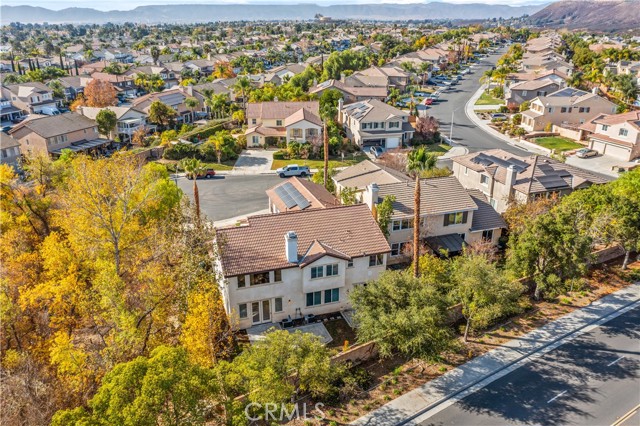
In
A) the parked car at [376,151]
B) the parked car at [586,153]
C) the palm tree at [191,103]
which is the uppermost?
the palm tree at [191,103]

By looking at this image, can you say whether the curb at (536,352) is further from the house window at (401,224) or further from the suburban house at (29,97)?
the suburban house at (29,97)

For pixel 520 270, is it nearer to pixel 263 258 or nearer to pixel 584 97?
pixel 263 258

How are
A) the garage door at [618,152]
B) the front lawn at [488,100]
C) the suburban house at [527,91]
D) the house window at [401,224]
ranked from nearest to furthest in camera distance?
the house window at [401,224] < the garage door at [618,152] < the suburban house at [527,91] < the front lawn at [488,100]

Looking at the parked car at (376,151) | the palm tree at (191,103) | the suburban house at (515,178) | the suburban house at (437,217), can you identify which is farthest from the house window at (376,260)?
the palm tree at (191,103)

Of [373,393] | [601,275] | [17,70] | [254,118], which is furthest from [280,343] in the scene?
[17,70]

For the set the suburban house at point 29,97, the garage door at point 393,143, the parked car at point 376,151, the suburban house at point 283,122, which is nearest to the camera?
the parked car at point 376,151
